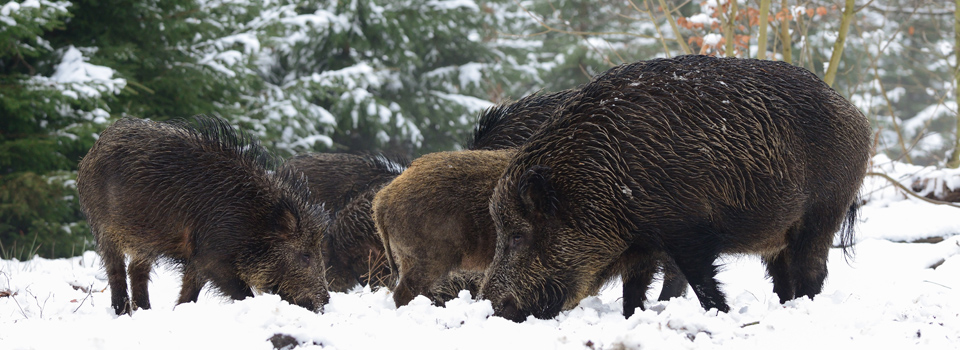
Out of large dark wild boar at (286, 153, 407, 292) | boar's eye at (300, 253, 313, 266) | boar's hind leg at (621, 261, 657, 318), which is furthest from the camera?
large dark wild boar at (286, 153, 407, 292)

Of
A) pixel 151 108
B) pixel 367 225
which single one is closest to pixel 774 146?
pixel 367 225

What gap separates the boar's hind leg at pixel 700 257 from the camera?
4.50 m

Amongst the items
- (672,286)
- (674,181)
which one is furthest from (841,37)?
(674,181)

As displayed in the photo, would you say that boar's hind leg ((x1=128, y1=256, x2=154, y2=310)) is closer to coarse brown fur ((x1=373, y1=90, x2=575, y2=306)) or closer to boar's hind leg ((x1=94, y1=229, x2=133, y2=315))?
boar's hind leg ((x1=94, y1=229, x2=133, y2=315))

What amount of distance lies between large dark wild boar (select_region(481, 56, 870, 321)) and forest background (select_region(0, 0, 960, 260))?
2.20 m

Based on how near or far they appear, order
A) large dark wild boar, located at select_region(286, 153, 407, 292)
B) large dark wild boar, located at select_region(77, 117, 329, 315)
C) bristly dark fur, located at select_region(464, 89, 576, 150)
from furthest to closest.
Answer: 1. large dark wild boar, located at select_region(286, 153, 407, 292)
2. bristly dark fur, located at select_region(464, 89, 576, 150)
3. large dark wild boar, located at select_region(77, 117, 329, 315)

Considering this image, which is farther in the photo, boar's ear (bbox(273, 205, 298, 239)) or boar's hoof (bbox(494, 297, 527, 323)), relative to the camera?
boar's ear (bbox(273, 205, 298, 239))

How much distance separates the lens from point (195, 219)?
17.4 ft

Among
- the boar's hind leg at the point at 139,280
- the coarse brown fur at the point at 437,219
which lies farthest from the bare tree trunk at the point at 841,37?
the boar's hind leg at the point at 139,280

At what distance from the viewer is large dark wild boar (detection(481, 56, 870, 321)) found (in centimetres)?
454

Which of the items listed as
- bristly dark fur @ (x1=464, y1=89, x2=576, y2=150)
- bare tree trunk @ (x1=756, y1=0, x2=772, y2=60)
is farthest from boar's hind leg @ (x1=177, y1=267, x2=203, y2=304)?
bare tree trunk @ (x1=756, y1=0, x2=772, y2=60)

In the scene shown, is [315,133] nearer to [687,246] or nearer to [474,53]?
[474,53]

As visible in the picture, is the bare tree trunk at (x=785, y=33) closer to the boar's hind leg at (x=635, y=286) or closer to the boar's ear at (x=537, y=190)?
the boar's hind leg at (x=635, y=286)

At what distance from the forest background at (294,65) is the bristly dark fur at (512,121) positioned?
22 centimetres
